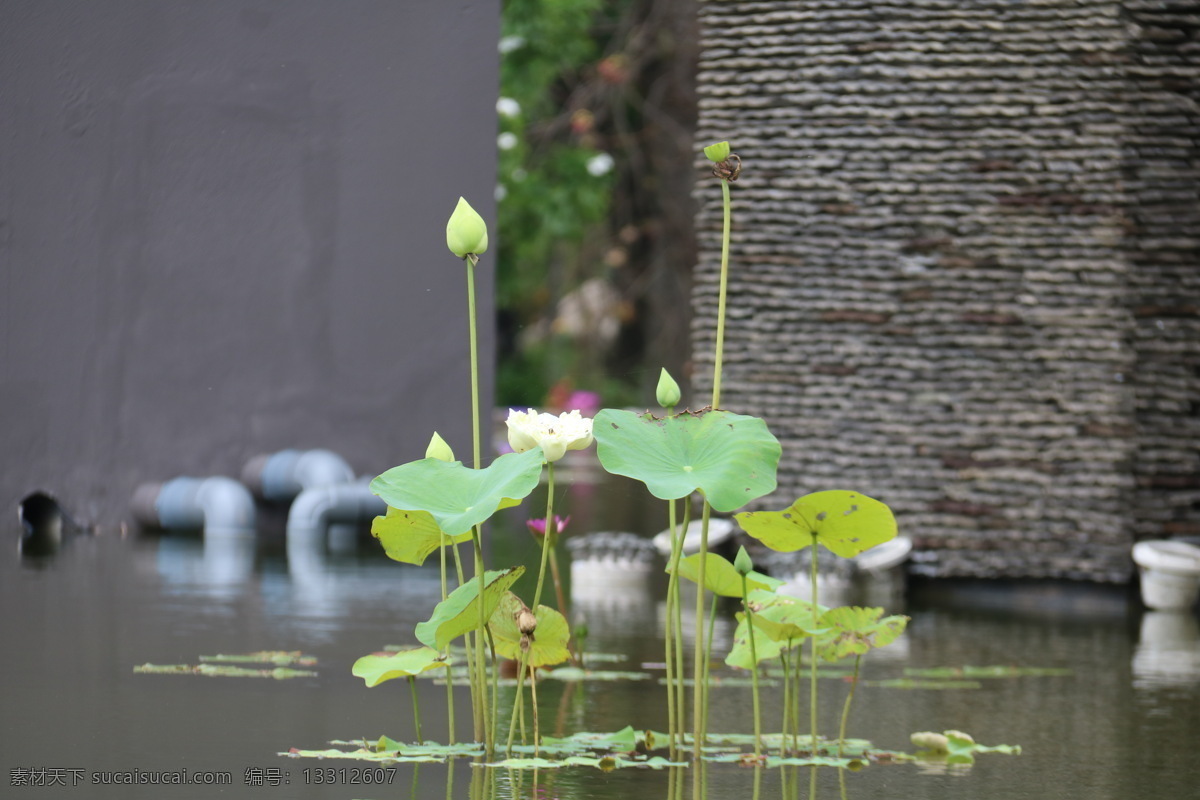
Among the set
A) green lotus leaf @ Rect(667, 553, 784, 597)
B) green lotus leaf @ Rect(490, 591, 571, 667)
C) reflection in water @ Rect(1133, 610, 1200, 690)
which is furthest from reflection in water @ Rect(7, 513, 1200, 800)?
green lotus leaf @ Rect(667, 553, 784, 597)

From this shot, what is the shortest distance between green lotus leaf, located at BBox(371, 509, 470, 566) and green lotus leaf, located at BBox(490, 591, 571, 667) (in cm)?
18

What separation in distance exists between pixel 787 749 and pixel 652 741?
32cm

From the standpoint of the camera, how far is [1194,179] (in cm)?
684

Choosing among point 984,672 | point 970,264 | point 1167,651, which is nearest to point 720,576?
point 984,672

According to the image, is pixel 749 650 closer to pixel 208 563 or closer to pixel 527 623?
pixel 527 623

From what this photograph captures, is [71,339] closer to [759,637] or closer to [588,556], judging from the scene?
[588,556]

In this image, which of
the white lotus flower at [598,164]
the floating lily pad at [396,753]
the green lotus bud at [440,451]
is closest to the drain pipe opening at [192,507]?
the floating lily pad at [396,753]

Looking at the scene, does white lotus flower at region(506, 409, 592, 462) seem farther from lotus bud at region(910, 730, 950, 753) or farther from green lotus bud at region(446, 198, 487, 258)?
lotus bud at region(910, 730, 950, 753)

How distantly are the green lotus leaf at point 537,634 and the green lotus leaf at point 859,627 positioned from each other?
54 cm

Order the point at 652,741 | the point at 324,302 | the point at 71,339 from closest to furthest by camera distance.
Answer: the point at 652,741 < the point at 71,339 < the point at 324,302

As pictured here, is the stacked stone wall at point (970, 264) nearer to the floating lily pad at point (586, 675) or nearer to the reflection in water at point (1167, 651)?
the reflection in water at point (1167, 651)

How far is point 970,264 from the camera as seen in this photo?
6871 mm

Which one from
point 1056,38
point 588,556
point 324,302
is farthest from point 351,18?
point 1056,38

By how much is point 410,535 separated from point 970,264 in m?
4.54
